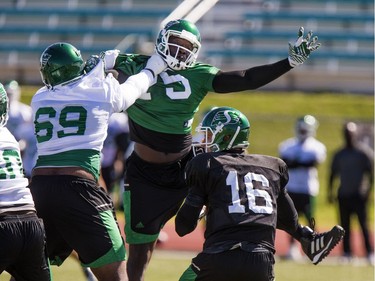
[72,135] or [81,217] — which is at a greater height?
[72,135]

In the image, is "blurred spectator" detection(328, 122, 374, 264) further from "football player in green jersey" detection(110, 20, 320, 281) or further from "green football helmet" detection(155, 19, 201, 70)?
"green football helmet" detection(155, 19, 201, 70)

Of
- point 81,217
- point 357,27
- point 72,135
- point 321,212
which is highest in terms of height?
point 72,135

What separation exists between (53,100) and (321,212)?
450 inches

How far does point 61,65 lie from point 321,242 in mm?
1773

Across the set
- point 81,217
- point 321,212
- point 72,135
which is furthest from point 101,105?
point 321,212

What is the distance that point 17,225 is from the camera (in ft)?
15.7

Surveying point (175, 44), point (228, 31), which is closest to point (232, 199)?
point (175, 44)

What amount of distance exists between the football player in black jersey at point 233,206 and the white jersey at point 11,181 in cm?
84

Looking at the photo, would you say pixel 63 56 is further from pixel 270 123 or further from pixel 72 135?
pixel 270 123

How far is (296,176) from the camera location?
11.7m

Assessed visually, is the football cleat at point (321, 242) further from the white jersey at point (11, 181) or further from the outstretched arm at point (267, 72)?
the white jersey at point (11, 181)

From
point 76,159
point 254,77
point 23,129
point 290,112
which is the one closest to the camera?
point 76,159

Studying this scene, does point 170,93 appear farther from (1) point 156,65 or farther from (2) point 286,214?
(2) point 286,214

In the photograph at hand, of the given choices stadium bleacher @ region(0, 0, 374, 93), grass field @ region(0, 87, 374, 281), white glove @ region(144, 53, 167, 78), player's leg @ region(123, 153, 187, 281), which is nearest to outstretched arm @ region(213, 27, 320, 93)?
white glove @ region(144, 53, 167, 78)
